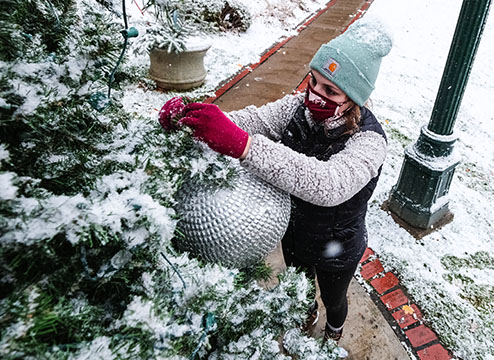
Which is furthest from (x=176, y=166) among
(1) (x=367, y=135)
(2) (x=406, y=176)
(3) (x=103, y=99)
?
(2) (x=406, y=176)

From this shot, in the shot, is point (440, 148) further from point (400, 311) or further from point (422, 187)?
point (400, 311)

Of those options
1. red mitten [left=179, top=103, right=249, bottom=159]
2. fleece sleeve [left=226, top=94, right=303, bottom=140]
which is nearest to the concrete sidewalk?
fleece sleeve [left=226, top=94, right=303, bottom=140]

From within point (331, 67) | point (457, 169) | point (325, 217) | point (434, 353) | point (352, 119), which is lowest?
point (457, 169)

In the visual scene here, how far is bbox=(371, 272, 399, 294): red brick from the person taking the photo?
110 inches

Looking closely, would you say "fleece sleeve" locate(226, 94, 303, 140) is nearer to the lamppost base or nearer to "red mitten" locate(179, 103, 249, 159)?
"red mitten" locate(179, 103, 249, 159)

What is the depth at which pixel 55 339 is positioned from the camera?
2.04 ft

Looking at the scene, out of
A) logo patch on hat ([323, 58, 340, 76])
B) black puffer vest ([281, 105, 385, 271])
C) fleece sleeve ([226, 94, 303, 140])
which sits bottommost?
black puffer vest ([281, 105, 385, 271])

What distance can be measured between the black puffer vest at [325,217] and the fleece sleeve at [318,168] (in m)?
0.12

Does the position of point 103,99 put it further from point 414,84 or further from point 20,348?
point 414,84

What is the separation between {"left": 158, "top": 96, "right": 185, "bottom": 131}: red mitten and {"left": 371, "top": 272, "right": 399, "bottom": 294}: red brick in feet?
7.77

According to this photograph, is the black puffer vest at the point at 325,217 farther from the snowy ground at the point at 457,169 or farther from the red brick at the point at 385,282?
the red brick at the point at 385,282

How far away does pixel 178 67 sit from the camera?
474 centimetres

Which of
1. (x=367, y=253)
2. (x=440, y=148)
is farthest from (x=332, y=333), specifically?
(x=440, y=148)

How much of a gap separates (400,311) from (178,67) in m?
3.92
